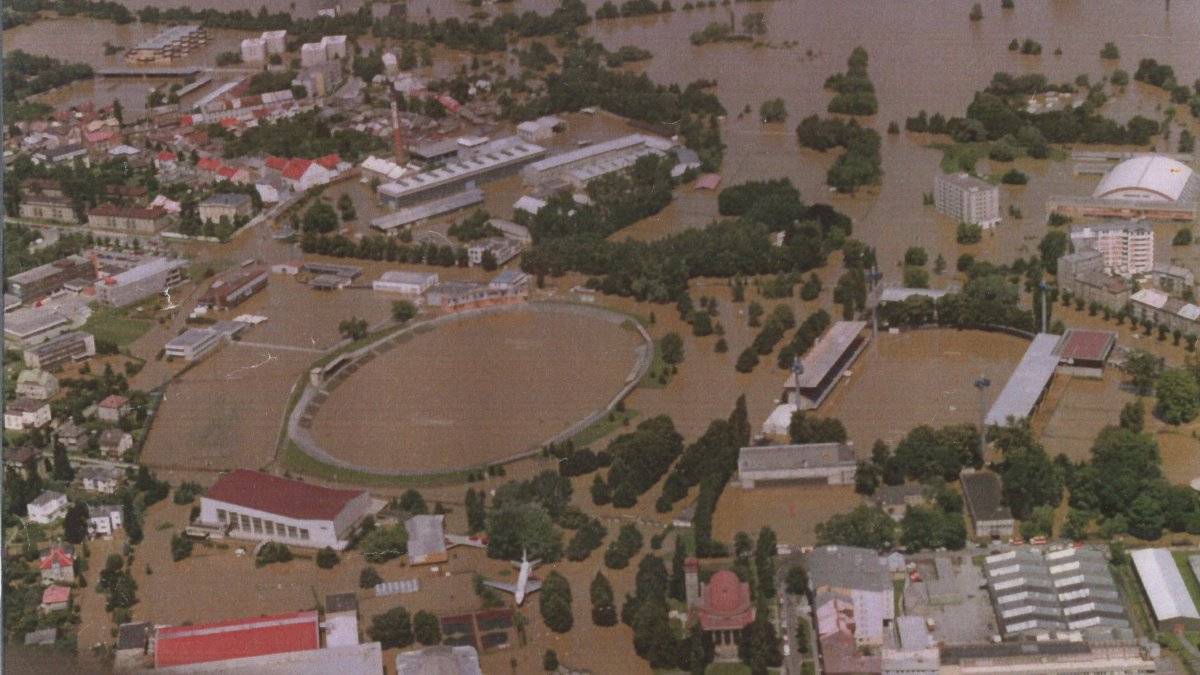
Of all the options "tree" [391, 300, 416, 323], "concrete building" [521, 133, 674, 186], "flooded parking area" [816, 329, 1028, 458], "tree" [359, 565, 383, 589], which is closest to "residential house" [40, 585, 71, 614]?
"tree" [359, 565, 383, 589]

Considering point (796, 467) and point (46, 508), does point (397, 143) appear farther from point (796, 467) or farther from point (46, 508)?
point (796, 467)

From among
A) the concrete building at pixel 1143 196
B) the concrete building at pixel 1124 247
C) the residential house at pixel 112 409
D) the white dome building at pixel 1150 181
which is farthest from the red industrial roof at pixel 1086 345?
the residential house at pixel 112 409

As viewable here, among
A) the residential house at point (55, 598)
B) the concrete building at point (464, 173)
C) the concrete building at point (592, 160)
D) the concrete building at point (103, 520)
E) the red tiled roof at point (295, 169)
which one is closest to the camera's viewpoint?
the residential house at point (55, 598)

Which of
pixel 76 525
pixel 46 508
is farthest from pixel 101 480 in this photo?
pixel 76 525

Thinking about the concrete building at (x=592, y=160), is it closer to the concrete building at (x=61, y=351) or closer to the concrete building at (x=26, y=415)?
the concrete building at (x=61, y=351)

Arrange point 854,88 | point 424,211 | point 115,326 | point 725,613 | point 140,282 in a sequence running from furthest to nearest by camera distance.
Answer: point 854,88 < point 424,211 < point 140,282 < point 115,326 < point 725,613

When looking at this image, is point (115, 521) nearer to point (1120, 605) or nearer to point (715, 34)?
point (1120, 605)

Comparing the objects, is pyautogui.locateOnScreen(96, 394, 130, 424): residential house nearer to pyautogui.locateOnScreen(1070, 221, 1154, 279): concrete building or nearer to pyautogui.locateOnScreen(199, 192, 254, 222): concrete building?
pyautogui.locateOnScreen(199, 192, 254, 222): concrete building
